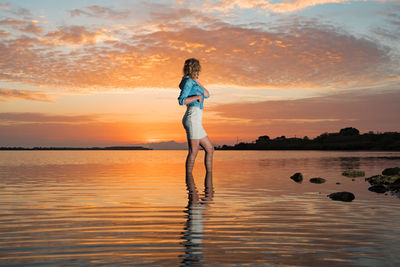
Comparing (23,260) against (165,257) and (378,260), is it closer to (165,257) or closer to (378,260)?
(165,257)

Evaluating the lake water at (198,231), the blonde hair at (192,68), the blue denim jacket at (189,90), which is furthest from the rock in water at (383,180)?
the blonde hair at (192,68)

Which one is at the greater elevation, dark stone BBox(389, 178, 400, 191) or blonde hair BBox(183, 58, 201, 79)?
blonde hair BBox(183, 58, 201, 79)

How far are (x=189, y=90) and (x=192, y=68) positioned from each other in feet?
2.84

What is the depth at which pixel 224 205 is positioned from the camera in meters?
9.01

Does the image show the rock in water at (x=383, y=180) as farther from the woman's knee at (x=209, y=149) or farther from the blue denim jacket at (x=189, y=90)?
the blue denim jacket at (x=189, y=90)

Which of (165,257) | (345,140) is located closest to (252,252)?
(165,257)

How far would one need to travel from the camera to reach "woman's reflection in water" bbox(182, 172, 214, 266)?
444 centimetres

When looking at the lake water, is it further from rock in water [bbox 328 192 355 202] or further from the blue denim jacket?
the blue denim jacket

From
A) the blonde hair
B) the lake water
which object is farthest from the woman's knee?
the lake water

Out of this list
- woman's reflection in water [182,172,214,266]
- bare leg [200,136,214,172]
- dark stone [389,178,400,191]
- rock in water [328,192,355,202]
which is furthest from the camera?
bare leg [200,136,214,172]

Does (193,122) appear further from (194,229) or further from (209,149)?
(194,229)

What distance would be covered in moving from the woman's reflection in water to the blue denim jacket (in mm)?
3869

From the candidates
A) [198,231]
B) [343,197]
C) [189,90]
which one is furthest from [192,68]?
[198,231]

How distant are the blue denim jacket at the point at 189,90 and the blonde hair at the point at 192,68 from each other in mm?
210
